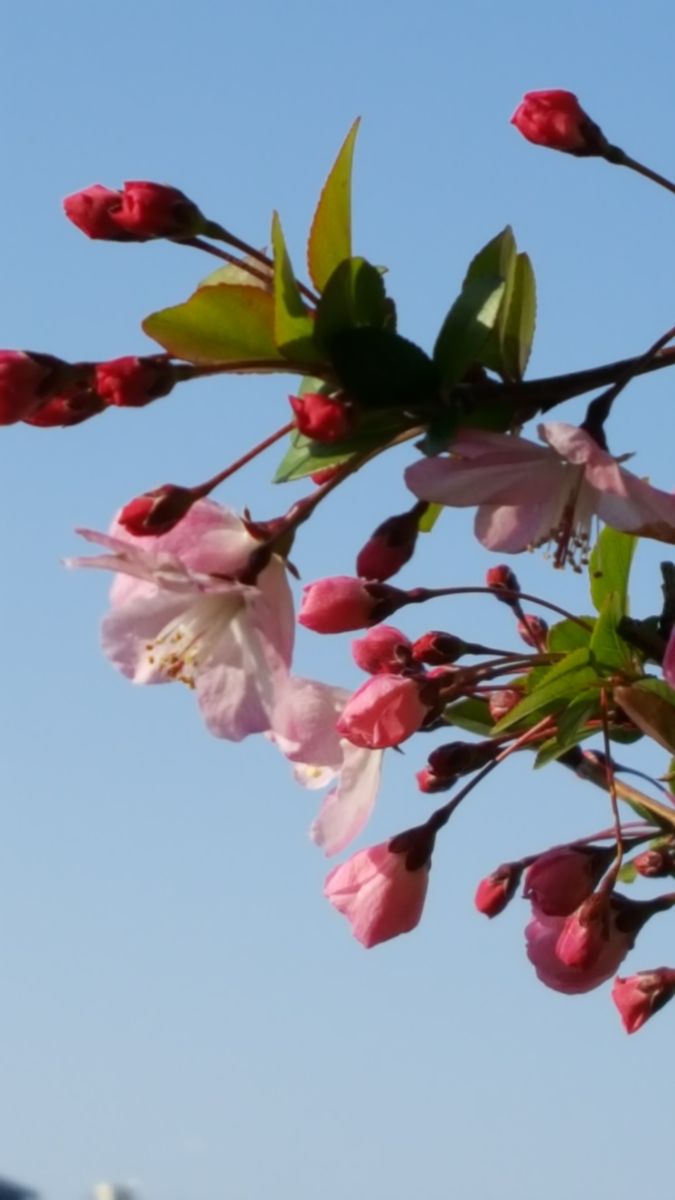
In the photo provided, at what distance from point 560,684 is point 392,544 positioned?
0.31 m

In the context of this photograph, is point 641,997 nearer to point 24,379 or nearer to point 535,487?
point 535,487

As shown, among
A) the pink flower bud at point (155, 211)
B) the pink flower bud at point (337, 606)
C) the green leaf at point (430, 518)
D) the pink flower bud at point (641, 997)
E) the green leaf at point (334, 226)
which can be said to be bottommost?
the pink flower bud at point (641, 997)

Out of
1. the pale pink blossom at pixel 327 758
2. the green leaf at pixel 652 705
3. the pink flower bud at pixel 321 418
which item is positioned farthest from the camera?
the green leaf at pixel 652 705

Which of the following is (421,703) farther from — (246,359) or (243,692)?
(246,359)

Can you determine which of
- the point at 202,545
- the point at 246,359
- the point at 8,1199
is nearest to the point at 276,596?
the point at 202,545

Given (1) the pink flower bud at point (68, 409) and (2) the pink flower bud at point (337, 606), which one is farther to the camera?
(2) the pink flower bud at point (337, 606)

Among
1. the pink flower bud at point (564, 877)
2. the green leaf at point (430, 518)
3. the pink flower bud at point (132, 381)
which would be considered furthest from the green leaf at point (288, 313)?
the pink flower bud at point (564, 877)

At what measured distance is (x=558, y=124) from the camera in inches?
84.2

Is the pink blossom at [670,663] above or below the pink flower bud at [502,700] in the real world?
below

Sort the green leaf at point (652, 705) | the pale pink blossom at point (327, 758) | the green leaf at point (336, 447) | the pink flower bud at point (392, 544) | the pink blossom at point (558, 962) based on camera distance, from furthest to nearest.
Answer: the pink blossom at point (558, 962), the green leaf at point (652, 705), the pale pink blossom at point (327, 758), the pink flower bud at point (392, 544), the green leaf at point (336, 447)

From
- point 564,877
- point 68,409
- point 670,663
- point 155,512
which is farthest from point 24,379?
point 564,877

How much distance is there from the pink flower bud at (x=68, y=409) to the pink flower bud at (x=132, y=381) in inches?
1.6

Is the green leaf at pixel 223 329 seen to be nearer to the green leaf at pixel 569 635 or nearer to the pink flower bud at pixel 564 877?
the green leaf at pixel 569 635

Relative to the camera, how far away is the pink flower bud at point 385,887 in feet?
7.05
